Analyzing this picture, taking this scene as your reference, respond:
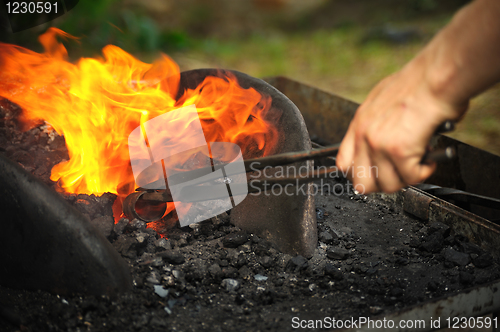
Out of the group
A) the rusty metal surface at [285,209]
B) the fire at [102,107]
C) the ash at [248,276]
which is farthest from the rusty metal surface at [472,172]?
the fire at [102,107]

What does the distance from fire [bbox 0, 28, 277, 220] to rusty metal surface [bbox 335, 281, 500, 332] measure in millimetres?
1066

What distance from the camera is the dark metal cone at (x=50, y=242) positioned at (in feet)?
5.15

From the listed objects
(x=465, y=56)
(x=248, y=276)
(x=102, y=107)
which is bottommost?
(x=248, y=276)

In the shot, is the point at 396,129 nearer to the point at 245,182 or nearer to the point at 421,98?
the point at 421,98

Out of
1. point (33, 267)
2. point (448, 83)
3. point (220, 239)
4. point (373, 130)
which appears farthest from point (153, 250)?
point (448, 83)

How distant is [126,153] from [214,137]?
0.55m

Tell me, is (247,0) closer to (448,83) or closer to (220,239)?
(220,239)

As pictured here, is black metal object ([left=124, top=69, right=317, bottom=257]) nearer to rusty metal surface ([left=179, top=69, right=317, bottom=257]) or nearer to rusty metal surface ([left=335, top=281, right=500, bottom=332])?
rusty metal surface ([left=179, top=69, right=317, bottom=257])

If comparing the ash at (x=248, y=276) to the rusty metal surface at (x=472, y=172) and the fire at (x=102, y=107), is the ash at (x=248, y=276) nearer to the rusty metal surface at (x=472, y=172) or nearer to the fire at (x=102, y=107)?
the fire at (x=102, y=107)

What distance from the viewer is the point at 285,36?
9.38 metres

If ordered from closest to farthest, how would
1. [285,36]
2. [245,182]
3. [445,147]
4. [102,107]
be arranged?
1. [245,182]
2. [102,107]
3. [445,147]
4. [285,36]

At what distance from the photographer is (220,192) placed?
1.92 m

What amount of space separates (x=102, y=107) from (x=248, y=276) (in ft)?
4.54

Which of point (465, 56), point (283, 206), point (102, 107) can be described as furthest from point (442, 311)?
point (102, 107)
